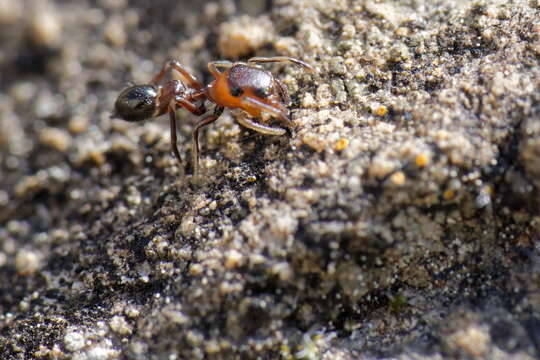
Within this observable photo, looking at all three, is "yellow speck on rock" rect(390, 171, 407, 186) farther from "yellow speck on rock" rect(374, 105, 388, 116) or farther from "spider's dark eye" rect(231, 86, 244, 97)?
"spider's dark eye" rect(231, 86, 244, 97)

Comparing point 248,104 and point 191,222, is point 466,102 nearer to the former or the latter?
point 248,104

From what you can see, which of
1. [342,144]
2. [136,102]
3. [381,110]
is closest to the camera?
[342,144]

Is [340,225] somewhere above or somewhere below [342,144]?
below

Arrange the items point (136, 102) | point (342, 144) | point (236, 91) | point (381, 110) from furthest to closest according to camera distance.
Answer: point (136, 102) → point (236, 91) → point (381, 110) → point (342, 144)

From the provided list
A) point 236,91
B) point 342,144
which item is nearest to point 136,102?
point 236,91

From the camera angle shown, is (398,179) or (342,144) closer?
(398,179)

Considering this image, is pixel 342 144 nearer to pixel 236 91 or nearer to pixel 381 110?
pixel 381 110

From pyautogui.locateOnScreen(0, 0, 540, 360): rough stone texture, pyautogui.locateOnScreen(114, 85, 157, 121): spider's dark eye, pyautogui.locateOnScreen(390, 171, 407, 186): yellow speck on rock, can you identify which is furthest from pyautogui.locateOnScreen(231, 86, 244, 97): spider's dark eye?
pyautogui.locateOnScreen(390, 171, 407, 186): yellow speck on rock

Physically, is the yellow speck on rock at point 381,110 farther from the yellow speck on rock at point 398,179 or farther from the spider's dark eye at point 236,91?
the spider's dark eye at point 236,91
